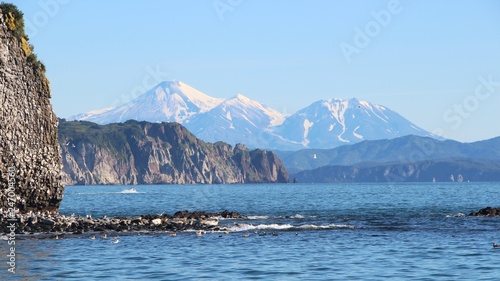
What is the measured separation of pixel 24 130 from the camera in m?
67.2

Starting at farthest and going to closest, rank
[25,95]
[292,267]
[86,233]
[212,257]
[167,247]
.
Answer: [25,95] → [86,233] → [167,247] → [212,257] → [292,267]

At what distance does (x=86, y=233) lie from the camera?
202 feet

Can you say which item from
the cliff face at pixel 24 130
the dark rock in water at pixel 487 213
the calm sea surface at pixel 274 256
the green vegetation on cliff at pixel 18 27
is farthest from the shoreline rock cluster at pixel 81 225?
the dark rock in water at pixel 487 213

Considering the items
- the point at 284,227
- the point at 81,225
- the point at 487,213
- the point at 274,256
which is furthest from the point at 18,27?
the point at 487,213

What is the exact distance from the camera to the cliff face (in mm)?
64875

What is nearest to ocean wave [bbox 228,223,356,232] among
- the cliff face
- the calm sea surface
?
the calm sea surface

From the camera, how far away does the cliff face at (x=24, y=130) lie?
6488 cm

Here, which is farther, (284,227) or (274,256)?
(284,227)

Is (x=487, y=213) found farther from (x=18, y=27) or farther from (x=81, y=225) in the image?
(x=18, y=27)

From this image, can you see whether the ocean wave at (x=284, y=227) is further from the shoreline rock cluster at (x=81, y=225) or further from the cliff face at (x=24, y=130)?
the cliff face at (x=24, y=130)

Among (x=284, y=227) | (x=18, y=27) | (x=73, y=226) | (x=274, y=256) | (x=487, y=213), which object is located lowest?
(x=274, y=256)

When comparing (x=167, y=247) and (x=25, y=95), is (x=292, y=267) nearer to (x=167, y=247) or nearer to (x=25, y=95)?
(x=167, y=247)

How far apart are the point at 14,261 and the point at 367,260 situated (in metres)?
18.7

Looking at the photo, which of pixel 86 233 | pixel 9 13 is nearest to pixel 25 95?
pixel 9 13
